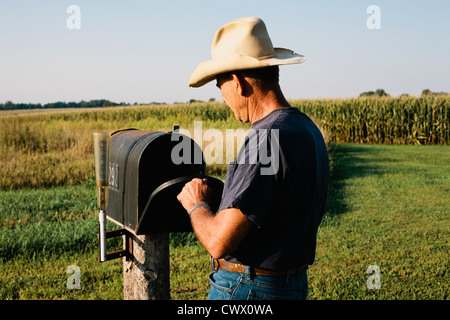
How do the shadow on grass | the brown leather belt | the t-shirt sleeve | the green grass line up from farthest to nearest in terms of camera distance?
the shadow on grass, the green grass, the brown leather belt, the t-shirt sleeve

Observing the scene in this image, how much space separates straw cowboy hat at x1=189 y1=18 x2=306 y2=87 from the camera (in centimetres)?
194

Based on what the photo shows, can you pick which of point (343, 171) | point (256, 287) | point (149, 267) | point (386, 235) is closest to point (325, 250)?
point (386, 235)

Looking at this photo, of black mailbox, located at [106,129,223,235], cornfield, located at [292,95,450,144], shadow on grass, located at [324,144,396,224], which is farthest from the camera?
cornfield, located at [292,95,450,144]

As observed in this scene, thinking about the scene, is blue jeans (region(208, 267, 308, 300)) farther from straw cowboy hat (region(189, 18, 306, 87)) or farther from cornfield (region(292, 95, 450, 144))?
cornfield (region(292, 95, 450, 144))

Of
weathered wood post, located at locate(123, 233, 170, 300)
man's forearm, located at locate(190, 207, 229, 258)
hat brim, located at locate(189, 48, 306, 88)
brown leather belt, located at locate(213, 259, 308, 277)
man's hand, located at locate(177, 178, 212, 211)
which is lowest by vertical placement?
weathered wood post, located at locate(123, 233, 170, 300)

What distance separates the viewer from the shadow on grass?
8469 mm

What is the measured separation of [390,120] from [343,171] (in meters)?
11.7

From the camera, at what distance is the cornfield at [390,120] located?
22125 mm

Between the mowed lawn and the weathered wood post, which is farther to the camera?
the mowed lawn

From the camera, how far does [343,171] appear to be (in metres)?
12.4

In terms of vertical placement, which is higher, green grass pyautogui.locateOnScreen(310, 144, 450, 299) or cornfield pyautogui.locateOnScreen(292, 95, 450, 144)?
cornfield pyautogui.locateOnScreen(292, 95, 450, 144)

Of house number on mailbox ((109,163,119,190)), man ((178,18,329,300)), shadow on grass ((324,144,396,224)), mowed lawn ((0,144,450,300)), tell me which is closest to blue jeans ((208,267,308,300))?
man ((178,18,329,300))

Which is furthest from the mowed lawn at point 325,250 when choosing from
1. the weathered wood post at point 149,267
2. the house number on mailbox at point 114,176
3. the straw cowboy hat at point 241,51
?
the straw cowboy hat at point 241,51
